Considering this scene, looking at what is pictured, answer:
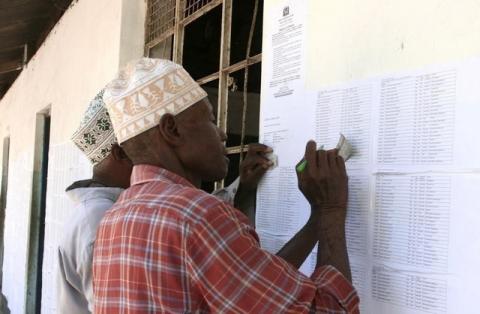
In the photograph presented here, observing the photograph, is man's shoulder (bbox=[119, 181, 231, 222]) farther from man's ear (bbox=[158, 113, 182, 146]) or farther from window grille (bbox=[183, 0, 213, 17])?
window grille (bbox=[183, 0, 213, 17])

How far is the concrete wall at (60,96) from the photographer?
3049mm

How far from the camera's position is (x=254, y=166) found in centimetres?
168

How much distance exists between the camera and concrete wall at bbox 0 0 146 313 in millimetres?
3049

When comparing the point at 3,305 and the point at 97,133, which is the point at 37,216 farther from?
the point at 97,133

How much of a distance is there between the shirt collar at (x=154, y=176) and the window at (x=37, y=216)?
184 inches

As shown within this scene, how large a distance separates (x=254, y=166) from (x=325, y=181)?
1.52 feet

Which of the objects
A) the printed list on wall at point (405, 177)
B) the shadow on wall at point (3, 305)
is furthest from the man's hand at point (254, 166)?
the shadow on wall at point (3, 305)

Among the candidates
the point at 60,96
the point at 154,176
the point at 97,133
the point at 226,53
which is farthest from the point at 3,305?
the point at 154,176

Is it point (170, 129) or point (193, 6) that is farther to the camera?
point (193, 6)

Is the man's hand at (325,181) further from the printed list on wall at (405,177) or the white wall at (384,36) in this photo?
the white wall at (384,36)

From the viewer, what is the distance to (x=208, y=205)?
985 mm

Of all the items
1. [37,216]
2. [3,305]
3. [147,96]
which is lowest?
[3,305]

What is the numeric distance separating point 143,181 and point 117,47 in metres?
2.05

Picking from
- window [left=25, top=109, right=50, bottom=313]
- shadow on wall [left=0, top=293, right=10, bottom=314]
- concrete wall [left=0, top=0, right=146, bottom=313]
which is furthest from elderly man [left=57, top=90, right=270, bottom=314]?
shadow on wall [left=0, top=293, right=10, bottom=314]
